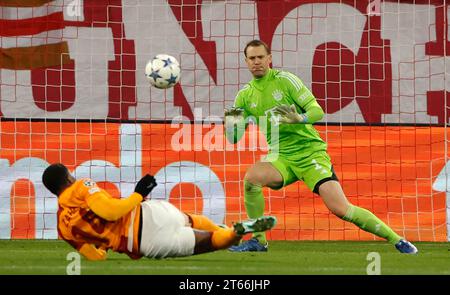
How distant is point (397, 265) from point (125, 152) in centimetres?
567

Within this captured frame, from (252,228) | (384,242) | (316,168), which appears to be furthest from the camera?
(384,242)

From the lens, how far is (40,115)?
14.5 meters

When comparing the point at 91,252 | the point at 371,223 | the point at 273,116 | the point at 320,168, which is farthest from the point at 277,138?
the point at 91,252

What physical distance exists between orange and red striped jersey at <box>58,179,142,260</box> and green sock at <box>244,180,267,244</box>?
2.51m

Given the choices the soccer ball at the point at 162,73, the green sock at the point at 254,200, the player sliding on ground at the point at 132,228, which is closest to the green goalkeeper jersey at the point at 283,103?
the green sock at the point at 254,200

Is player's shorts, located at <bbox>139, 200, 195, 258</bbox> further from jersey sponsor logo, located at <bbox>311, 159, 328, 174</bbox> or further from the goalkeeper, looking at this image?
jersey sponsor logo, located at <bbox>311, 159, 328, 174</bbox>

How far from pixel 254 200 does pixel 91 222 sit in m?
2.86

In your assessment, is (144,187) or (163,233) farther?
(163,233)

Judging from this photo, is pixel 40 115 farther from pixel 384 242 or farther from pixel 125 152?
pixel 384 242

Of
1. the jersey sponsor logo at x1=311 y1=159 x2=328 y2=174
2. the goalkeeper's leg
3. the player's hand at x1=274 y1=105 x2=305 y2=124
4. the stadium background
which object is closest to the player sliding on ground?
the player's hand at x1=274 y1=105 x2=305 y2=124

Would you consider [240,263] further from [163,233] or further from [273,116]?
[273,116]

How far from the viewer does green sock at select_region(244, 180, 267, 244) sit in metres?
11.4

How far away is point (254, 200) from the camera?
11469 mm

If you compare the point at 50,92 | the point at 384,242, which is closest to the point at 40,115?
the point at 50,92
